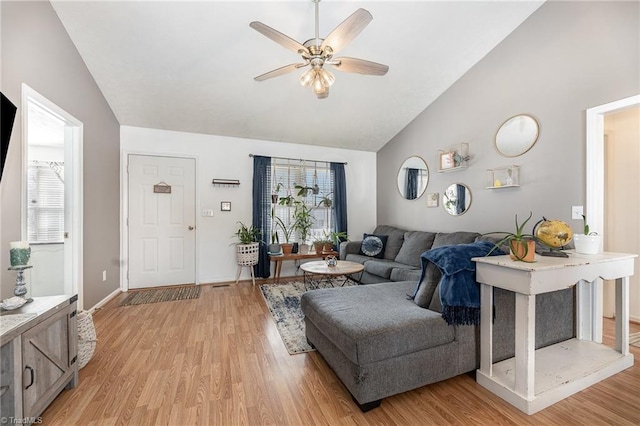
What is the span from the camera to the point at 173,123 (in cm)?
397

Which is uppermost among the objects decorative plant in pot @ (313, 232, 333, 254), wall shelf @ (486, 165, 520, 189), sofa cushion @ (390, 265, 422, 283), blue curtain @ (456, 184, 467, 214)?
wall shelf @ (486, 165, 520, 189)

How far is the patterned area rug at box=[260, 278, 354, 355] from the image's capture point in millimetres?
2336

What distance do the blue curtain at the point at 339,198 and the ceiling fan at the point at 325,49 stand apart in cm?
264

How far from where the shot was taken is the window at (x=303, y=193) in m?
4.75

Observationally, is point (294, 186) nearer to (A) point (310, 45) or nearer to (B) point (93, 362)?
(A) point (310, 45)

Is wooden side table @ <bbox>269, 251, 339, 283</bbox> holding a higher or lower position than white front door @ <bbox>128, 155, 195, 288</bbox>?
lower

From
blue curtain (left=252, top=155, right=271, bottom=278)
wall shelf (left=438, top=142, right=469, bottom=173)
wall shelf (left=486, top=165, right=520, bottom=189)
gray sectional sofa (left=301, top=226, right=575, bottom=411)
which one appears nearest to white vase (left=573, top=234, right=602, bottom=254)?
gray sectional sofa (left=301, top=226, right=575, bottom=411)

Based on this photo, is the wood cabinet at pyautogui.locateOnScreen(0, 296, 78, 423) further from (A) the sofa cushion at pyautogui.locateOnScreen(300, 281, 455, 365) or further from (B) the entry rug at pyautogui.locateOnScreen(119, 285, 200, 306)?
(B) the entry rug at pyautogui.locateOnScreen(119, 285, 200, 306)

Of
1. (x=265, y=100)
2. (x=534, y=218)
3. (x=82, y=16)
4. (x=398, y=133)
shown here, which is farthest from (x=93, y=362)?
(x=398, y=133)

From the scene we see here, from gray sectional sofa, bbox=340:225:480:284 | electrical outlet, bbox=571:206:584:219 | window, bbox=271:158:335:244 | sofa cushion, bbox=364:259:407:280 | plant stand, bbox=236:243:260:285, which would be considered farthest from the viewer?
window, bbox=271:158:335:244

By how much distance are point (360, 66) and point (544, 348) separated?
9.23 ft

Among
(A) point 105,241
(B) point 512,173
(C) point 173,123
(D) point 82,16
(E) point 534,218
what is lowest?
(A) point 105,241

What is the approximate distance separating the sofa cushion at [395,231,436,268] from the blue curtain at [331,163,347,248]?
135 centimetres

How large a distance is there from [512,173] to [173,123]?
4.58 meters
